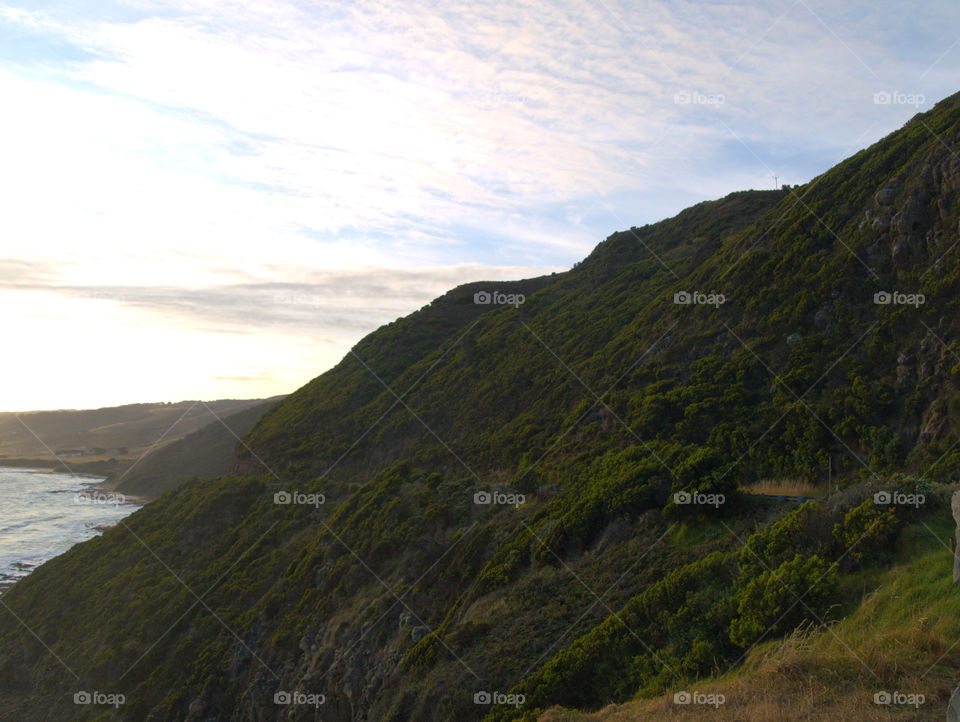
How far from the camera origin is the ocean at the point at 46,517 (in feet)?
151

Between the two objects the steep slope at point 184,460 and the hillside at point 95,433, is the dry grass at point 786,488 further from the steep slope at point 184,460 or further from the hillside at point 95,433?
the hillside at point 95,433

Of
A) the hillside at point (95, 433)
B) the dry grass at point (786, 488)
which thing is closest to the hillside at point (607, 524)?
the dry grass at point (786, 488)

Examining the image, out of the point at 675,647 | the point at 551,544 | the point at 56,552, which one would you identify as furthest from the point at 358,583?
the point at 56,552

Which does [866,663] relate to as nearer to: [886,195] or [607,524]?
[607,524]

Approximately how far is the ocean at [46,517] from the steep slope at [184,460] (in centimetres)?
350

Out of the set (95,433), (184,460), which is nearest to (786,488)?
(184,460)

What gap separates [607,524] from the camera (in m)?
14.4

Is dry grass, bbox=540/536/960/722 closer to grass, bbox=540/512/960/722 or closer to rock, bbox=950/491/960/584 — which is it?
grass, bbox=540/512/960/722

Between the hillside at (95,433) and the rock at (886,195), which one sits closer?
the rock at (886,195)

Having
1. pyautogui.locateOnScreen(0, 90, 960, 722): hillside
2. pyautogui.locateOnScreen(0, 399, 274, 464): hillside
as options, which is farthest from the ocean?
pyautogui.locateOnScreen(0, 399, 274, 464): hillside

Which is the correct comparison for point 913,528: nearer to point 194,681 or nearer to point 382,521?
point 382,521

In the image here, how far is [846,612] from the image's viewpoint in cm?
849

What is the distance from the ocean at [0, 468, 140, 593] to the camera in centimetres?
4594

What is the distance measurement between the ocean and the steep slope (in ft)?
11.5
